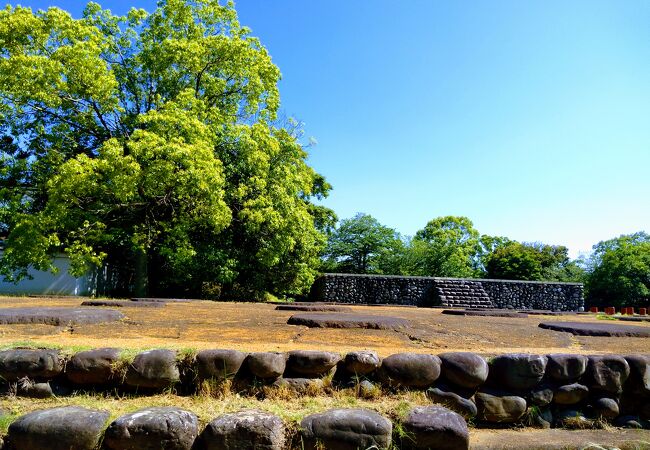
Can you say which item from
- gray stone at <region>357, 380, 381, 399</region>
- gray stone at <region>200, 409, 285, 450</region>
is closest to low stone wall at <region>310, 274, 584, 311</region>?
gray stone at <region>357, 380, 381, 399</region>

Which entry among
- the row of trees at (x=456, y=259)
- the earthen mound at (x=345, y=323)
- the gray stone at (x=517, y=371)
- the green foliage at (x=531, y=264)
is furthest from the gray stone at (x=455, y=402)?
the green foliage at (x=531, y=264)

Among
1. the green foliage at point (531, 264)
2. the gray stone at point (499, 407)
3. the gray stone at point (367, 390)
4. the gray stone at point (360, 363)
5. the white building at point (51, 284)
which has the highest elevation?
the green foliage at point (531, 264)

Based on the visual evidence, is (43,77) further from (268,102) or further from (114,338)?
(114,338)

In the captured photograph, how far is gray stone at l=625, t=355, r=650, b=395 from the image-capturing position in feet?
9.18

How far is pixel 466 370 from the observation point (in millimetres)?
2656

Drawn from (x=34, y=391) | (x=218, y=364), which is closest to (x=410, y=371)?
(x=218, y=364)

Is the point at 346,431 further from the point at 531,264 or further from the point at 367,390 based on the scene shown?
the point at 531,264

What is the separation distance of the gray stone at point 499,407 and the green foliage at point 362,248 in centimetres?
2367

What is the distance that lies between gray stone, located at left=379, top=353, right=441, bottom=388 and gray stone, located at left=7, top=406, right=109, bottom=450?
150cm

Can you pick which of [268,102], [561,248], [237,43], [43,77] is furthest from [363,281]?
[561,248]

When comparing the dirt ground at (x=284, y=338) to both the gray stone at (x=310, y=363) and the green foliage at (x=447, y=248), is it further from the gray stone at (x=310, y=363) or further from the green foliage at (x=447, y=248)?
the green foliage at (x=447, y=248)

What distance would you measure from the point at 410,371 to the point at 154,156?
11334 mm

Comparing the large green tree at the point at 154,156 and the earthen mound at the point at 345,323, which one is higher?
the large green tree at the point at 154,156

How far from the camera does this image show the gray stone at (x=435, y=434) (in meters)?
2.25
